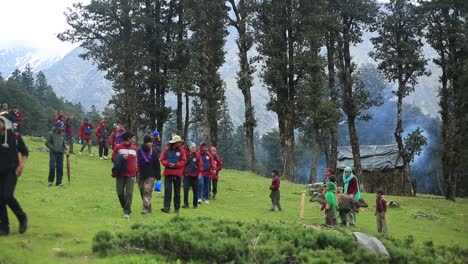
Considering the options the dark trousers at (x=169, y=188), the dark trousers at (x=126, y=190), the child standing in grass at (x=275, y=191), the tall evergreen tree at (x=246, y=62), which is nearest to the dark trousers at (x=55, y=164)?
the dark trousers at (x=169, y=188)

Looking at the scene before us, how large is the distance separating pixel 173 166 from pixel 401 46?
27.1m

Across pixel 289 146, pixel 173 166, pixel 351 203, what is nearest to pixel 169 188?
pixel 173 166

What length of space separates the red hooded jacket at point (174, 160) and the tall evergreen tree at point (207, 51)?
19.6 metres

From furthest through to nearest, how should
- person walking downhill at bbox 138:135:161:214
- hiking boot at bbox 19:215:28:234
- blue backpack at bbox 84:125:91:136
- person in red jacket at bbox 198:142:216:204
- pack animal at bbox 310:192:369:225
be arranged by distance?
blue backpack at bbox 84:125:91:136 < person in red jacket at bbox 198:142:216:204 < pack animal at bbox 310:192:369:225 < person walking downhill at bbox 138:135:161:214 < hiking boot at bbox 19:215:28:234

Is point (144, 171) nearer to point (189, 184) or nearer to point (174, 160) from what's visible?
point (174, 160)

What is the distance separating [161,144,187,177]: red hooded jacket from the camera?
14.3 meters

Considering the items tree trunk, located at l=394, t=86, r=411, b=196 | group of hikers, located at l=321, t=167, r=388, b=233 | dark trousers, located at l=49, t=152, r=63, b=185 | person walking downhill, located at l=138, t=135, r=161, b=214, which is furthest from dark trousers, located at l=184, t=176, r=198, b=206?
tree trunk, located at l=394, t=86, r=411, b=196

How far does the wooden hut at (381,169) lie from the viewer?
156 feet

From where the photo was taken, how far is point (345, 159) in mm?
51312

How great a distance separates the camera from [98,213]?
13.0 metres

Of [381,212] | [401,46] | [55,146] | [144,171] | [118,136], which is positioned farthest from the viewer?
[401,46]

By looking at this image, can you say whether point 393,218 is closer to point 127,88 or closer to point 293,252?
point 293,252

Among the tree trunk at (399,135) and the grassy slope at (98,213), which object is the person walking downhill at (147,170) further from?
the tree trunk at (399,135)

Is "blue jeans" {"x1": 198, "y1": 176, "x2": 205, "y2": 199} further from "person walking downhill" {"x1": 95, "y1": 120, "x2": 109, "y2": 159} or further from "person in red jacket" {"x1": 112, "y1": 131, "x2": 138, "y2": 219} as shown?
"person walking downhill" {"x1": 95, "y1": 120, "x2": 109, "y2": 159}
